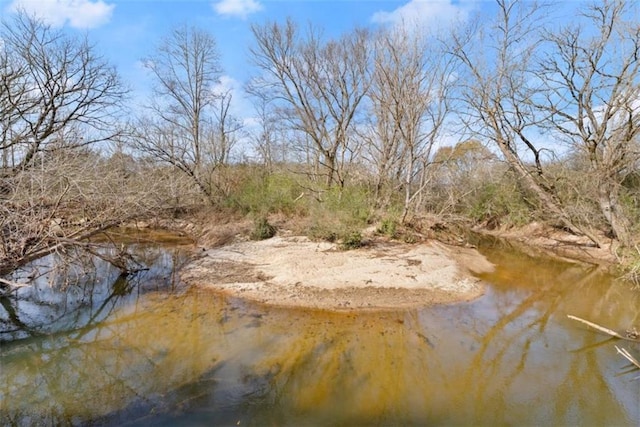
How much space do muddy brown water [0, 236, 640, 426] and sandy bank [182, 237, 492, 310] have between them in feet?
1.89

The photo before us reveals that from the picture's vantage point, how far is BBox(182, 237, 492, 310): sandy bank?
716 cm

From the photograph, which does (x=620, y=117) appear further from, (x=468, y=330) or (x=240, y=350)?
(x=240, y=350)

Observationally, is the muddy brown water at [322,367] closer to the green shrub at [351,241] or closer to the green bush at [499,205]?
the green shrub at [351,241]

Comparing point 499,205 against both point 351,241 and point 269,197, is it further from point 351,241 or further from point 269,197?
point 269,197

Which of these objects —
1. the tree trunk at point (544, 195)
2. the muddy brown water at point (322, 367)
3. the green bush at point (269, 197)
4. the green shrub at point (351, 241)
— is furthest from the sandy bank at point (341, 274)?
the green bush at point (269, 197)

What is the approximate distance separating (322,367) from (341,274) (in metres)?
3.81

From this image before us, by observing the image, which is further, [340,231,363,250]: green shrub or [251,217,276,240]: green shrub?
[251,217,276,240]: green shrub

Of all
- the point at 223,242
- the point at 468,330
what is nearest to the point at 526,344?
the point at 468,330

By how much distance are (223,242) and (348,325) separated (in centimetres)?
810

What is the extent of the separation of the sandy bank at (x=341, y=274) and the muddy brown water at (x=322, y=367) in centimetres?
58

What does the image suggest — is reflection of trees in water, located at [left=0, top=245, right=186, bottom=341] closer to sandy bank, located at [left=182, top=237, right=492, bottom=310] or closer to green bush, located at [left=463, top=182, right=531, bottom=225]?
sandy bank, located at [left=182, top=237, right=492, bottom=310]

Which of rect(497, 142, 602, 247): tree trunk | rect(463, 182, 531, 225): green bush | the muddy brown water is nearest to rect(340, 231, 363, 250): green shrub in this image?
the muddy brown water

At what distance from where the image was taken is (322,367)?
15.3ft

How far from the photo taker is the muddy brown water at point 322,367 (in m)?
3.78
